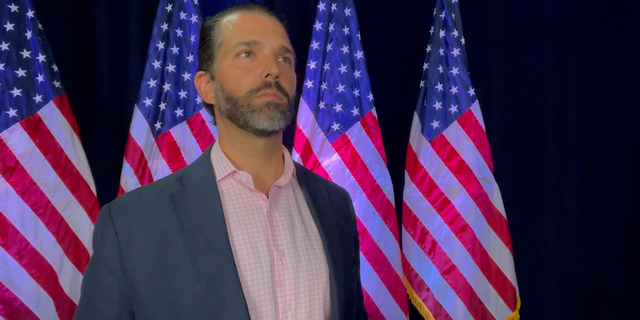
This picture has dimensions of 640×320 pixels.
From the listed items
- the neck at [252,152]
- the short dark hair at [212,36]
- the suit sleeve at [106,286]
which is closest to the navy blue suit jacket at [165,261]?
the suit sleeve at [106,286]

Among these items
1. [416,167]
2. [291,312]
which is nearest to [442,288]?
[416,167]

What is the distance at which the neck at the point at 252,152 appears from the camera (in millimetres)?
1275

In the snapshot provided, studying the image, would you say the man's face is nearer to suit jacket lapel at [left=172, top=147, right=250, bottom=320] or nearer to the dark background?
suit jacket lapel at [left=172, top=147, right=250, bottom=320]

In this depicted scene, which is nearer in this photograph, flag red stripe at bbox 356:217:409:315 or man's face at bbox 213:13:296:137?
man's face at bbox 213:13:296:137

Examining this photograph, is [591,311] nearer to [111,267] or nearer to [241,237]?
[241,237]

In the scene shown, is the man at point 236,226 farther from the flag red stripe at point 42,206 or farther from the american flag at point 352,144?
the flag red stripe at point 42,206

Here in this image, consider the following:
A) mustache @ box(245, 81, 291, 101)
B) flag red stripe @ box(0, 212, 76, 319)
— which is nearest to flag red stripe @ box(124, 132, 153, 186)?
flag red stripe @ box(0, 212, 76, 319)

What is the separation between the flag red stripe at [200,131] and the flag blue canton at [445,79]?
105 cm

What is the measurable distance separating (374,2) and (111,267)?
2.24 m

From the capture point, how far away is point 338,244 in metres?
1.33

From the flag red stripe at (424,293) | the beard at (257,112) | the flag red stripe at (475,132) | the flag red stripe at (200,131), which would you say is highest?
the beard at (257,112)

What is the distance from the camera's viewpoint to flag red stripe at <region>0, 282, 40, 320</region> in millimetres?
1953

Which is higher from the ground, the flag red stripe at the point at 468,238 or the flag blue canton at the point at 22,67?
the flag blue canton at the point at 22,67

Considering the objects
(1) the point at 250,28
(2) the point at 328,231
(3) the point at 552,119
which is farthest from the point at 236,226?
(3) the point at 552,119
